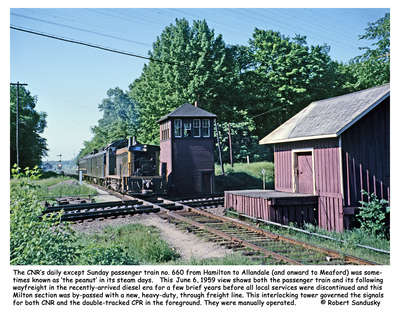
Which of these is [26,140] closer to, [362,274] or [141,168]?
[141,168]

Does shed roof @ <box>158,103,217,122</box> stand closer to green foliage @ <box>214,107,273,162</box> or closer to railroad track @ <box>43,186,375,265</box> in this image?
railroad track @ <box>43,186,375,265</box>

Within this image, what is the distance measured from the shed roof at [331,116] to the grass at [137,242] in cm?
721

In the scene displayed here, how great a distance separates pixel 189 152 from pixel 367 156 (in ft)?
46.9

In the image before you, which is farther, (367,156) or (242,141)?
(242,141)

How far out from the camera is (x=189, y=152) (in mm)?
24531

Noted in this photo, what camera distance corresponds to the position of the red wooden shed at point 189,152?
2417 cm

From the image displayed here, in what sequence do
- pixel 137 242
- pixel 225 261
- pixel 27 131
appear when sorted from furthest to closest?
pixel 27 131
pixel 137 242
pixel 225 261

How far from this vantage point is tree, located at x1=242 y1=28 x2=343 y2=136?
39438 mm

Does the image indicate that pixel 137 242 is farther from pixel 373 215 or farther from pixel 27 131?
pixel 27 131

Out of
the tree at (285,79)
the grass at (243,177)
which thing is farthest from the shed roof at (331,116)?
the tree at (285,79)

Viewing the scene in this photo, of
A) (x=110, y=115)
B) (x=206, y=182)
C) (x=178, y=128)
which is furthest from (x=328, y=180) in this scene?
(x=110, y=115)

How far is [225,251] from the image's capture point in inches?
347

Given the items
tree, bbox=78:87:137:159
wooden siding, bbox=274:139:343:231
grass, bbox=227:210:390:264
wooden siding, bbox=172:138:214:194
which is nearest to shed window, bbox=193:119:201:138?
wooden siding, bbox=172:138:214:194
